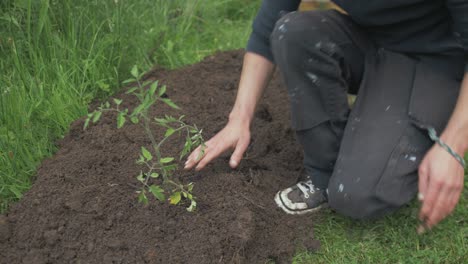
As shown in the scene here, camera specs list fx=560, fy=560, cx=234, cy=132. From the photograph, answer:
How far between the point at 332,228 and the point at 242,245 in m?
0.45

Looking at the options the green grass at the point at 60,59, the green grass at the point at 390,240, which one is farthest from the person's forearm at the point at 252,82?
the green grass at the point at 60,59

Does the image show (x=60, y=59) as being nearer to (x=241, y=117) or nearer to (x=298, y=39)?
(x=241, y=117)

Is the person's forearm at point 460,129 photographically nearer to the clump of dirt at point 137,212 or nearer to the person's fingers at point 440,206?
the person's fingers at point 440,206

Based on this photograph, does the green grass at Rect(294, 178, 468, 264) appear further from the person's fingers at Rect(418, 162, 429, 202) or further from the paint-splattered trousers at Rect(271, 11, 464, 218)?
the person's fingers at Rect(418, 162, 429, 202)

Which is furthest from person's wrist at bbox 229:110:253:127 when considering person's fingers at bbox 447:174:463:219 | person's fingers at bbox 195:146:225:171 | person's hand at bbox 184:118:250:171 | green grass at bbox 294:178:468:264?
person's fingers at bbox 447:174:463:219

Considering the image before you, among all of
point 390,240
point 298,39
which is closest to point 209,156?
point 298,39

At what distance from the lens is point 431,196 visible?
1.72 m

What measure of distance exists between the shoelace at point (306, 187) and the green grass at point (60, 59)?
3.52 ft

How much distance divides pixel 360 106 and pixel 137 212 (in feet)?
3.06

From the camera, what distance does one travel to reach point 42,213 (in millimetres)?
2039

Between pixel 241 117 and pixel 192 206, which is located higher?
pixel 241 117

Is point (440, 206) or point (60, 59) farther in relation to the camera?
point (60, 59)

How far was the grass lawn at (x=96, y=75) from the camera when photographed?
6.88 ft

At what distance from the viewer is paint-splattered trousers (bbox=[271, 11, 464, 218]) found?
201cm
